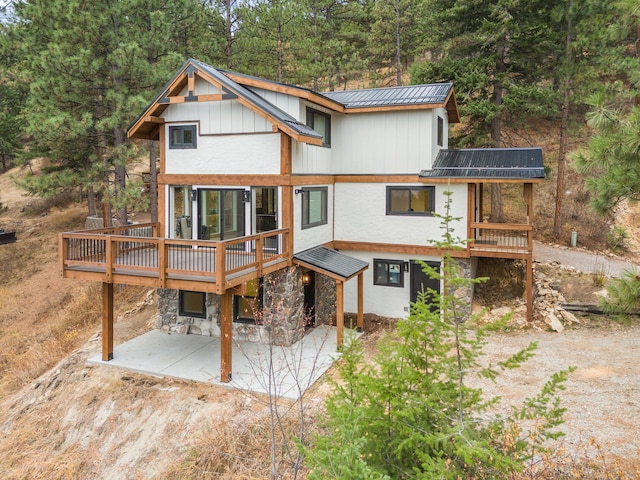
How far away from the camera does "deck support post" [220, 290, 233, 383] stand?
1033 cm

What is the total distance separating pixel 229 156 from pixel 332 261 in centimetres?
412

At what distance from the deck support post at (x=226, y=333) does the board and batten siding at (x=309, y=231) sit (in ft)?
9.50

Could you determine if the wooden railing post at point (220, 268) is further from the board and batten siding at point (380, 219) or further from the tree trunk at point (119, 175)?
the tree trunk at point (119, 175)

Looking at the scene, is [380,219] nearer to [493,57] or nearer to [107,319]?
[107,319]

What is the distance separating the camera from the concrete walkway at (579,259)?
1727cm

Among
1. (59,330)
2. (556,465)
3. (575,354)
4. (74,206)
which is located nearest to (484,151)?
(575,354)

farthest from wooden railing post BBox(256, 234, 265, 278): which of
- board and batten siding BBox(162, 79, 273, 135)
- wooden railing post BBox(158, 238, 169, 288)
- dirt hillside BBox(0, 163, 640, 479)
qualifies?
board and batten siding BBox(162, 79, 273, 135)

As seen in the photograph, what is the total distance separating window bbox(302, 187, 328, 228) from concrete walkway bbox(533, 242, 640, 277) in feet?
29.8

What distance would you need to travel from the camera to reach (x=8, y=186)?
34844 mm

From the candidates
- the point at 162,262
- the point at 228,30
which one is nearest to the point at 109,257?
the point at 162,262

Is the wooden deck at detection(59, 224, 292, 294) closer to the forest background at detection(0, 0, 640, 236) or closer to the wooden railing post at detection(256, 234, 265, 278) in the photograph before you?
the wooden railing post at detection(256, 234, 265, 278)

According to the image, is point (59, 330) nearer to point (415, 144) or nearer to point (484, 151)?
point (415, 144)

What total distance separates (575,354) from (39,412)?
12.9 metres

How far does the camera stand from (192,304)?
13.7 meters
